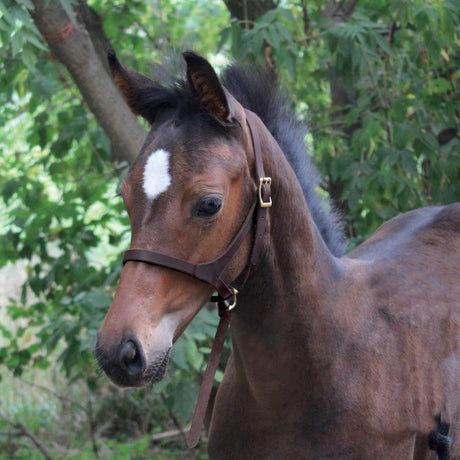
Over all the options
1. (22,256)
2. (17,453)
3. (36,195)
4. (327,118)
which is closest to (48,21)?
(36,195)

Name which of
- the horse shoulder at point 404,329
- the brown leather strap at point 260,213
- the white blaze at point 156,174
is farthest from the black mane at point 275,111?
the white blaze at point 156,174

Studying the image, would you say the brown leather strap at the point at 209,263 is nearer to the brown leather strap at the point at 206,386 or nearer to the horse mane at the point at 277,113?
the brown leather strap at the point at 206,386

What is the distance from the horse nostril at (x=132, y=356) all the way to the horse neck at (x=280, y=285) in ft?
1.53

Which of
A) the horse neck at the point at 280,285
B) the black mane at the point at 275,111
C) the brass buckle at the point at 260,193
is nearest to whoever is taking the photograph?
the brass buckle at the point at 260,193

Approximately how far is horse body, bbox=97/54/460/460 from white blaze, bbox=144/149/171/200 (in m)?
0.01

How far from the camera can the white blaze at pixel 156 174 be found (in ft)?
5.96

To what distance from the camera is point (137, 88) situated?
2.09m

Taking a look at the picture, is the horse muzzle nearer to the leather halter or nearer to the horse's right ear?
the leather halter

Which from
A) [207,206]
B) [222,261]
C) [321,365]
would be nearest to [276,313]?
[321,365]

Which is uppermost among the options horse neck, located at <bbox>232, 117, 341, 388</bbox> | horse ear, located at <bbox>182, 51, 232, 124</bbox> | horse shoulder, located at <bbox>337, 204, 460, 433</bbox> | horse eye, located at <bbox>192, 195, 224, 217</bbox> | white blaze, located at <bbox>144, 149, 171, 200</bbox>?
horse ear, located at <bbox>182, 51, 232, 124</bbox>

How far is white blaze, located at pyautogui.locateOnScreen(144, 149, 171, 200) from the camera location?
1815mm

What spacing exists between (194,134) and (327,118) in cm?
329

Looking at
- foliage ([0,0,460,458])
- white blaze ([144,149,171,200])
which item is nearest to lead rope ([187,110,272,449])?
white blaze ([144,149,171,200])

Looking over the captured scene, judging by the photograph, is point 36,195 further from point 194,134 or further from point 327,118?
point 194,134
